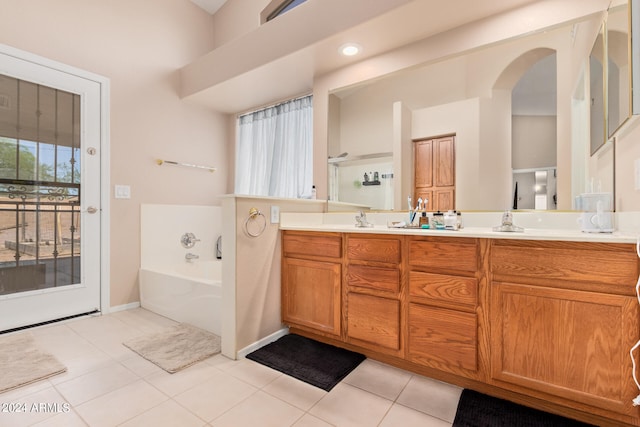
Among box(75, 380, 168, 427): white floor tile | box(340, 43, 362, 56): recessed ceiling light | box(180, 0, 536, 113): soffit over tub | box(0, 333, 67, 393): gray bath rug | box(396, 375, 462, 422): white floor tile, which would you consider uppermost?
box(180, 0, 536, 113): soffit over tub

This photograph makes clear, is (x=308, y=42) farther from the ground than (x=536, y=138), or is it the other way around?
(x=308, y=42)

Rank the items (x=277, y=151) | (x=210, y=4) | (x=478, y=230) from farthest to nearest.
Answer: (x=210, y=4) → (x=277, y=151) → (x=478, y=230)

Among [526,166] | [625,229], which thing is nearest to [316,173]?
[526,166]

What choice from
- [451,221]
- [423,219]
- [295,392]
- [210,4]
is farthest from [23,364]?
[210,4]

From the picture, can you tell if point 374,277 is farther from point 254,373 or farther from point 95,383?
point 95,383

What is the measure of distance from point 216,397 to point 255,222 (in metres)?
1.01

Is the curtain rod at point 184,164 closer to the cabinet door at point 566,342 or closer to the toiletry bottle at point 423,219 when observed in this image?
the toiletry bottle at point 423,219

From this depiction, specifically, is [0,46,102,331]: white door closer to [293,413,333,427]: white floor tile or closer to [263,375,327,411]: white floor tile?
[263,375,327,411]: white floor tile

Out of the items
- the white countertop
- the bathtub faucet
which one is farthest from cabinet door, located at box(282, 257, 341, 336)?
the bathtub faucet

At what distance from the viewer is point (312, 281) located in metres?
2.10

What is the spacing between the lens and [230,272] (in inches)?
75.5

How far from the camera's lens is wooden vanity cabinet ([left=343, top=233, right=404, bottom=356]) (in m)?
1.73

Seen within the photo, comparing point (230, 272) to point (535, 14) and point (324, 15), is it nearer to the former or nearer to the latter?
point (324, 15)

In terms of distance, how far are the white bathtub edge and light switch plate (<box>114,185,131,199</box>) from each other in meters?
1.89
